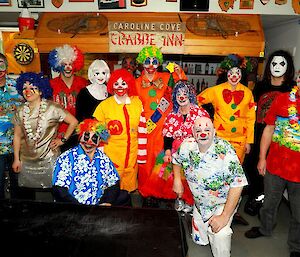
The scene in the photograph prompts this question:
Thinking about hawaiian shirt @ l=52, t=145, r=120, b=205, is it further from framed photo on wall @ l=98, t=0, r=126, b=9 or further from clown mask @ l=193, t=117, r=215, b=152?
framed photo on wall @ l=98, t=0, r=126, b=9

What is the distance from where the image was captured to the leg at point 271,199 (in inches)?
105

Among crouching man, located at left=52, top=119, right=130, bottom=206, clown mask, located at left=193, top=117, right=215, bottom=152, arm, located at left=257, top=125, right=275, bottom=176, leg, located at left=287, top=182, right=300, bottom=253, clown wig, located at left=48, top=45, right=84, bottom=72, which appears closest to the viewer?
clown mask, located at left=193, top=117, right=215, bottom=152

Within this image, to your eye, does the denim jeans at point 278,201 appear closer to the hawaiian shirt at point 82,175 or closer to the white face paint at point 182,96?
the white face paint at point 182,96

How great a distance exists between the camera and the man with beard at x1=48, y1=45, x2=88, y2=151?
348cm

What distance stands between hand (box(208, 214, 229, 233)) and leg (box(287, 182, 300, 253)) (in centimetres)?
75

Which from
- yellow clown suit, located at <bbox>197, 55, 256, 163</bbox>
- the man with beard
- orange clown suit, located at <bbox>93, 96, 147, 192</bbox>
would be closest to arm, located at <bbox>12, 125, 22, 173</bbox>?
the man with beard

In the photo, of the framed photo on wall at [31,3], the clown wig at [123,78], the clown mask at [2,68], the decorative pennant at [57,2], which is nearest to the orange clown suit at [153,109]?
the clown wig at [123,78]

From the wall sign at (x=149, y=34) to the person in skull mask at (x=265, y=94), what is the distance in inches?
63.4

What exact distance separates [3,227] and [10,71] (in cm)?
411

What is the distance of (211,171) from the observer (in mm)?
2205

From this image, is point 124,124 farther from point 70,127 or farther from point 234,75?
point 234,75

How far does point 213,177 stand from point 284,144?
74 centimetres

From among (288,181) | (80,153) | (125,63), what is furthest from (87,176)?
(125,63)

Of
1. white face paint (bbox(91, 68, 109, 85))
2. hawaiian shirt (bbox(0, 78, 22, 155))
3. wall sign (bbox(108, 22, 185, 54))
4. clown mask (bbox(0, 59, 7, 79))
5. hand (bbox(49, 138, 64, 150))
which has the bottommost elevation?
hand (bbox(49, 138, 64, 150))
